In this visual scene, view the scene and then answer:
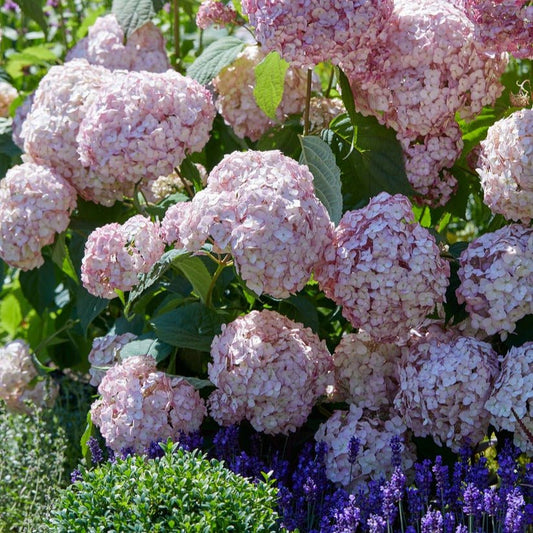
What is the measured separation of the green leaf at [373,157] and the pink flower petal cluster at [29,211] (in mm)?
871

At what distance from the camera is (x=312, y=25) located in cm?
261

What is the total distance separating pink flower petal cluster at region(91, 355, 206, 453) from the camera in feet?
9.25

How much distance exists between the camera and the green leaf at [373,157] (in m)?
3.03

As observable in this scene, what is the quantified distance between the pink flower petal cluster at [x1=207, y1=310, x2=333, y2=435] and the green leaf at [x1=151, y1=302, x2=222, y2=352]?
10cm

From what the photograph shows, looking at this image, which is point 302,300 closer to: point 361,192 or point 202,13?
point 361,192

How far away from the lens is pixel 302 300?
3.12 meters

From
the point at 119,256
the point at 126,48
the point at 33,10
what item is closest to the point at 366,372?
the point at 119,256

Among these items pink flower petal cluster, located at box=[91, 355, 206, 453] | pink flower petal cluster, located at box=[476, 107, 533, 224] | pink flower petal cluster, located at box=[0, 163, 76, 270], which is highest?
pink flower petal cluster, located at box=[476, 107, 533, 224]

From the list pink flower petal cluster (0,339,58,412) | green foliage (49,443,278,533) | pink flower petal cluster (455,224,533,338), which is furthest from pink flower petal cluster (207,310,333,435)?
pink flower petal cluster (0,339,58,412)

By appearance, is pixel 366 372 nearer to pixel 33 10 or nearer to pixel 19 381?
pixel 19 381

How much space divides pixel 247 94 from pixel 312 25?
744mm

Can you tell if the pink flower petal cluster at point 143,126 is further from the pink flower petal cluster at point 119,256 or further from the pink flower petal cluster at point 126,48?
the pink flower petal cluster at point 126,48

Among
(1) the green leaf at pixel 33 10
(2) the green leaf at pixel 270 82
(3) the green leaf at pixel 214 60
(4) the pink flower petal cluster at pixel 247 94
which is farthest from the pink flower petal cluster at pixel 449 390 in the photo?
(1) the green leaf at pixel 33 10

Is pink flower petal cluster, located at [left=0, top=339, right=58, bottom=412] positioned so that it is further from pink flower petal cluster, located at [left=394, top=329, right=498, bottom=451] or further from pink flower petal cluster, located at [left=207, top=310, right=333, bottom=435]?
pink flower petal cluster, located at [left=394, top=329, right=498, bottom=451]
